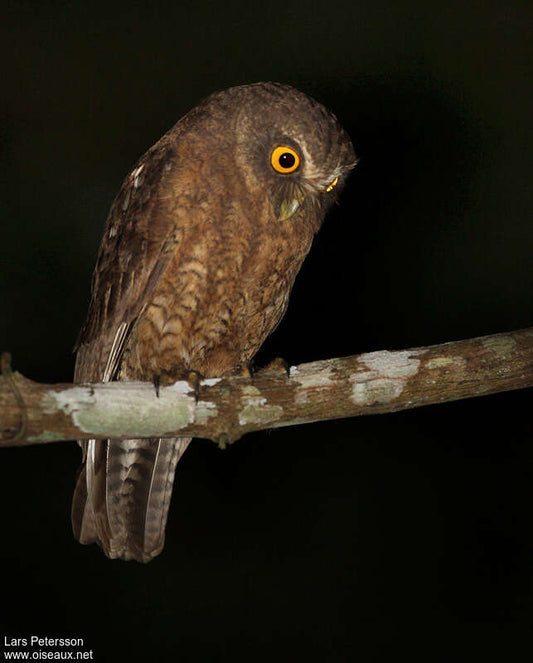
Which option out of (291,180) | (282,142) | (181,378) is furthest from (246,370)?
(282,142)

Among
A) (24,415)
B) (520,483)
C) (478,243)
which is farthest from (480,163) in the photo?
(24,415)

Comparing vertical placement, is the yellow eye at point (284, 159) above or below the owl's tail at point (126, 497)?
above

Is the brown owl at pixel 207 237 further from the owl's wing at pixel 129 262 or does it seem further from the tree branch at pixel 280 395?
the tree branch at pixel 280 395

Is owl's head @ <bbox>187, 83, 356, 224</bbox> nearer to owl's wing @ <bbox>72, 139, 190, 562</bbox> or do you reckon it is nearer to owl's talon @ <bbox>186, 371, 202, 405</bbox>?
owl's wing @ <bbox>72, 139, 190, 562</bbox>

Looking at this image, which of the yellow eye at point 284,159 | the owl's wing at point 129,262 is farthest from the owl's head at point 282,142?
the owl's wing at point 129,262

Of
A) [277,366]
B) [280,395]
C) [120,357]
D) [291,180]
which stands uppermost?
[291,180]

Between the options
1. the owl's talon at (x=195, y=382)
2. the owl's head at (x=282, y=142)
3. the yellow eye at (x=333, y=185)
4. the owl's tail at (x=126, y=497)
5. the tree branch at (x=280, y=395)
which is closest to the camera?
the tree branch at (x=280, y=395)

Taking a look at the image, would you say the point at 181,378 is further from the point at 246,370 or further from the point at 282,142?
the point at 282,142

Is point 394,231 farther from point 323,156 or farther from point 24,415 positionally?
point 24,415
